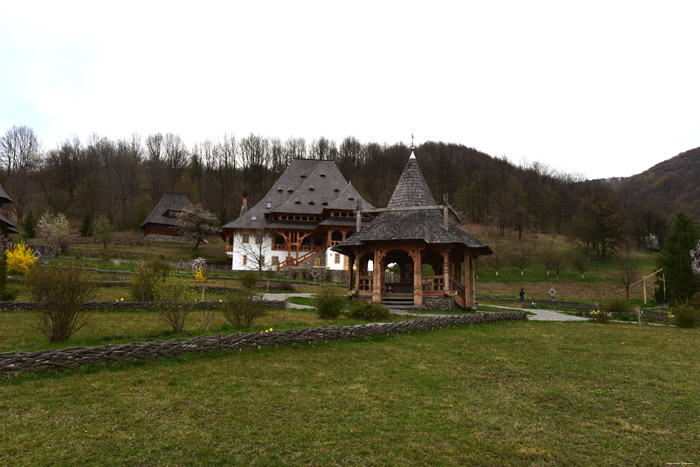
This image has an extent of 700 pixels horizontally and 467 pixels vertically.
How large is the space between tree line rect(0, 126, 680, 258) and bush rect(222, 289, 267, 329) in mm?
50732

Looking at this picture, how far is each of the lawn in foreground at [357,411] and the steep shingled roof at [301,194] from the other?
36.8 m

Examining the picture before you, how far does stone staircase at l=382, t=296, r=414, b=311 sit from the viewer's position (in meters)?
21.8

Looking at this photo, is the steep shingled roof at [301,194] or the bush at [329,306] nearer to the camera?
the bush at [329,306]

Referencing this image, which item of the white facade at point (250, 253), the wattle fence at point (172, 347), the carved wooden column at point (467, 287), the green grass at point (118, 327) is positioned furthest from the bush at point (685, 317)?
the white facade at point (250, 253)

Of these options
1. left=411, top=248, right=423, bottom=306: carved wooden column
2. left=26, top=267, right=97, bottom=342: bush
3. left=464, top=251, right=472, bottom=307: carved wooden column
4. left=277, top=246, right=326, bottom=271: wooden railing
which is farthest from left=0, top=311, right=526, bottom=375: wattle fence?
left=277, top=246, right=326, bottom=271: wooden railing

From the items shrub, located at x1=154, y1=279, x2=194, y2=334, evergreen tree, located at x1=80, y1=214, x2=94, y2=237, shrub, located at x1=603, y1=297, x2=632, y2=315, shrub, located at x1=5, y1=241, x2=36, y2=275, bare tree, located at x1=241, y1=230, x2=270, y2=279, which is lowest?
shrub, located at x1=603, y1=297, x2=632, y2=315

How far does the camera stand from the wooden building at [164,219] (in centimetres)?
6228

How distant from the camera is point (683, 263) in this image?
93.2ft

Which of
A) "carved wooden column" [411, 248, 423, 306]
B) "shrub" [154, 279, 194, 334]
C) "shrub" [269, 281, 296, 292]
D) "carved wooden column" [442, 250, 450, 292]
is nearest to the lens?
"shrub" [154, 279, 194, 334]

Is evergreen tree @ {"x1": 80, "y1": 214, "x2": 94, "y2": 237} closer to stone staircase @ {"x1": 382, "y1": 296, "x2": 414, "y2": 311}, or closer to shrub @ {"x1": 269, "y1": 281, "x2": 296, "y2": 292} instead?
shrub @ {"x1": 269, "y1": 281, "x2": 296, "y2": 292}

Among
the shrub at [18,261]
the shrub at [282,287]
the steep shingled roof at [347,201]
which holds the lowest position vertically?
the shrub at [282,287]

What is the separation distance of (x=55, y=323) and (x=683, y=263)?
110ft

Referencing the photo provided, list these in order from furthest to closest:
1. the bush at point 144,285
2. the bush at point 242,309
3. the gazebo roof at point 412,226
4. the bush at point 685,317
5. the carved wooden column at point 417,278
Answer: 1. the carved wooden column at point 417,278
2. the gazebo roof at point 412,226
3. the bush at point 685,317
4. the bush at point 144,285
5. the bush at point 242,309

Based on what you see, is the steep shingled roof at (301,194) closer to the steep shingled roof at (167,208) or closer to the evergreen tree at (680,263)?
the steep shingled roof at (167,208)
